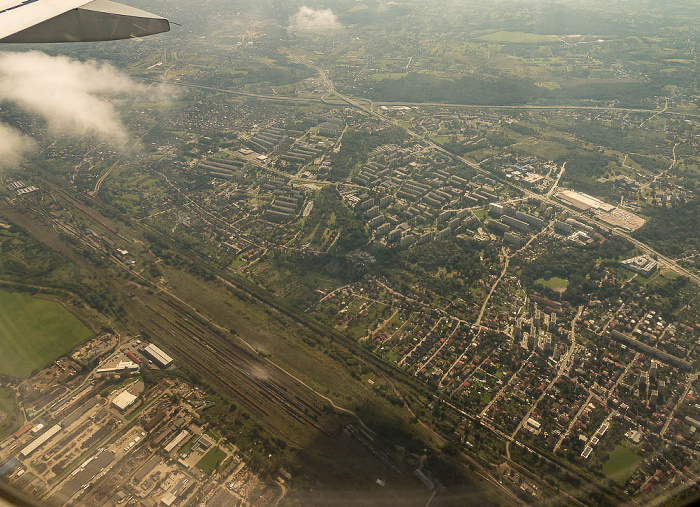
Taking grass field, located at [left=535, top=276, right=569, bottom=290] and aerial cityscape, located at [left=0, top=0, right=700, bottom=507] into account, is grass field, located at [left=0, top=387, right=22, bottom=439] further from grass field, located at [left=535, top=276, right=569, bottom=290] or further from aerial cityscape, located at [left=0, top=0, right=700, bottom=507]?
grass field, located at [left=535, top=276, right=569, bottom=290]

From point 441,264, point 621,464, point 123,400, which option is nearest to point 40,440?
point 123,400

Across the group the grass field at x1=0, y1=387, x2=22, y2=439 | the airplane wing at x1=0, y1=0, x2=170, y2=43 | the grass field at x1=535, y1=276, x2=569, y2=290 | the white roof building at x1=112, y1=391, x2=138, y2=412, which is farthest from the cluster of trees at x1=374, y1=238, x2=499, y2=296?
the airplane wing at x1=0, y1=0, x2=170, y2=43

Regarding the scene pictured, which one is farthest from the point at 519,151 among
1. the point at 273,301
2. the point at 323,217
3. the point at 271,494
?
the point at 271,494

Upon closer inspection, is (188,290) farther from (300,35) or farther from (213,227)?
(300,35)

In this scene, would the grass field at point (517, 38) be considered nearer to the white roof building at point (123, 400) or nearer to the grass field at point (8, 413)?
the white roof building at point (123, 400)

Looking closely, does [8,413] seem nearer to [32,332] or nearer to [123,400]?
[123,400]
